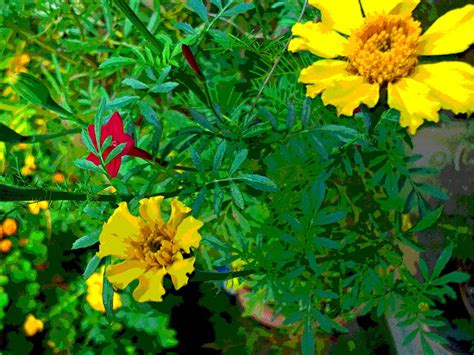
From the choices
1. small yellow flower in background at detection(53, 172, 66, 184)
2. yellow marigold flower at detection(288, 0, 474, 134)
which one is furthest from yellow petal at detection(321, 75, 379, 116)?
small yellow flower in background at detection(53, 172, 66, 184)

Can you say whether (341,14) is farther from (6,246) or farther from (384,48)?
(6,246)

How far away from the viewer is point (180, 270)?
1.94ft

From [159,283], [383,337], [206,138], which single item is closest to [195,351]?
[383,337]

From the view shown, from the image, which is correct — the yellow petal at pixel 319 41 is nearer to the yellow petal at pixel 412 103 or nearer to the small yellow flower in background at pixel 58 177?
the yellow petal at pixel 412 103

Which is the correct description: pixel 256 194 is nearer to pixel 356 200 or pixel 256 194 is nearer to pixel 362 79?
pixel 356 200

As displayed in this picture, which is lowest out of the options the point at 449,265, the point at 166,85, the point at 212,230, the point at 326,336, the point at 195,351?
the point at 195,351

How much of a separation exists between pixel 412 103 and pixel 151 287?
0.32m

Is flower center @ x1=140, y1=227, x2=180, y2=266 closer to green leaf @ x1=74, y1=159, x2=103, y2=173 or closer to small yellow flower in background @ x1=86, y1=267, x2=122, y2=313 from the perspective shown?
green leaf @ x1=74, y1=159, x2=103, y2=173

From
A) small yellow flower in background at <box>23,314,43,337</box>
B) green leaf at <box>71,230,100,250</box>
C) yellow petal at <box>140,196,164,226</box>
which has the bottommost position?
small yellow flower in background at <box>23,314,43,337</box>

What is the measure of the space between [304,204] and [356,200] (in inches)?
11.4

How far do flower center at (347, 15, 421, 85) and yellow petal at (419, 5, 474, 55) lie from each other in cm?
2

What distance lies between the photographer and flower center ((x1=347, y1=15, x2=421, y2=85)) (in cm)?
59

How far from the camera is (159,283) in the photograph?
0.59 metres

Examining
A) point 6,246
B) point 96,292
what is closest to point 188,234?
point 96,292
